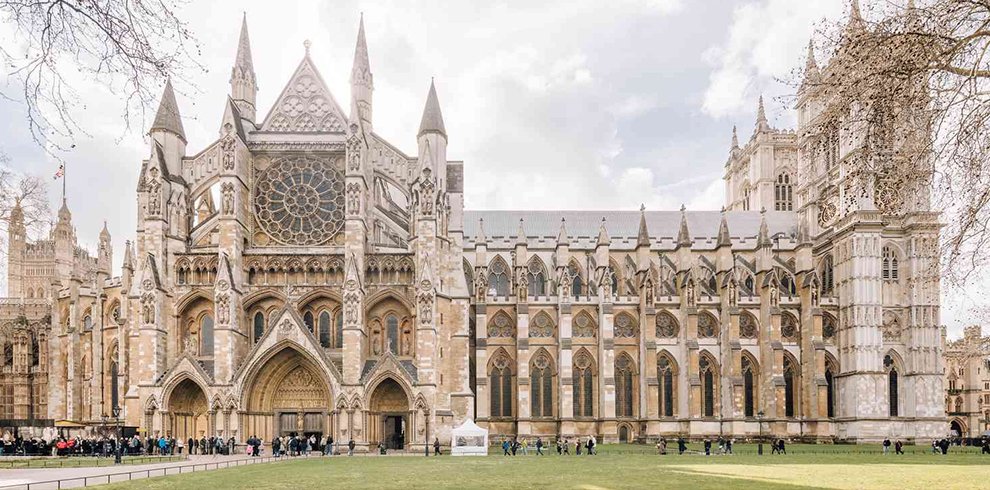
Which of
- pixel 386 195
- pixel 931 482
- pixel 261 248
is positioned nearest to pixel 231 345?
pixel 261 248

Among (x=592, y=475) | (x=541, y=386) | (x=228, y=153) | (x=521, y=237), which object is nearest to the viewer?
(x=592, y=475)

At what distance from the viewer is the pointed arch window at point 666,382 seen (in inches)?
2494

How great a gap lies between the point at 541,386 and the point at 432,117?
21.2m

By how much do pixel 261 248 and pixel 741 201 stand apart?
49459 mm

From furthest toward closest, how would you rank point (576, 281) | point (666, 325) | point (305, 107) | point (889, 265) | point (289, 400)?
point (576, 281), point (666, 325), point (889, 265), point (305, 107), point (289, 400)

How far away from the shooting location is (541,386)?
209ft

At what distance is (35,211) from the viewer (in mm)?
30125

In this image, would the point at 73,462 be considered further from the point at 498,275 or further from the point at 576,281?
the point at 576,281

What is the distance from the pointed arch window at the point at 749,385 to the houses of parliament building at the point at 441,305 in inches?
6.0

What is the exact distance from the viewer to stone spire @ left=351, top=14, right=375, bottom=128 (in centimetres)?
5181

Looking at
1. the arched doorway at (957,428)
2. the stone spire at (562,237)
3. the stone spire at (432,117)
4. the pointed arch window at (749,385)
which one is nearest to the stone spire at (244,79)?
the stone spire at (432,117)

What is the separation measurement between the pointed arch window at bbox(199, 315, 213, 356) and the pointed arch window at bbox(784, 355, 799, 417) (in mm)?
37265

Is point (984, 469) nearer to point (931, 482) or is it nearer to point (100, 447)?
point (931, 482)

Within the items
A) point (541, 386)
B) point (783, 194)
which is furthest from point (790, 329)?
point (783, 194)
